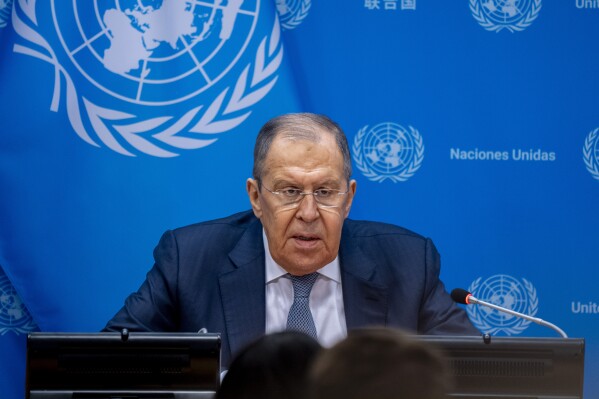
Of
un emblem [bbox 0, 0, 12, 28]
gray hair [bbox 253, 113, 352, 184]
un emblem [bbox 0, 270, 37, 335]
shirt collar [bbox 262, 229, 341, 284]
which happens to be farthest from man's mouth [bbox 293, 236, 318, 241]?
un emblem [bbox 0, 0, 12, 28]

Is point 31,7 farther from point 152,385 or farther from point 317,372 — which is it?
point 317,372

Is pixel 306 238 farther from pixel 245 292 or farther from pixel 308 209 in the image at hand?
pixel 245 292

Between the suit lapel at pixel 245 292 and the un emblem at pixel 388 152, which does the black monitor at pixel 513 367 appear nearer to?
the suit lapel at pixel 245 292

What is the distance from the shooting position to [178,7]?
4.17 metres

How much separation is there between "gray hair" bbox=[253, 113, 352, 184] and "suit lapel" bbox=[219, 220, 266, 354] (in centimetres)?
28

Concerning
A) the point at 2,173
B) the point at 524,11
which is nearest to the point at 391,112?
the point at 524,11

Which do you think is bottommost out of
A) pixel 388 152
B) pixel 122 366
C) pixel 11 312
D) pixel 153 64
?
pixel 11 312

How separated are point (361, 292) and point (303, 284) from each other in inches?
8.0

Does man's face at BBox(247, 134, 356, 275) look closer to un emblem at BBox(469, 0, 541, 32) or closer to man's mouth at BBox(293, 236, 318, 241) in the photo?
man's mouth at BBox(293, 236, 318, 241)

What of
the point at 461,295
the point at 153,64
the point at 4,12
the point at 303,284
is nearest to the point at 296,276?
the point at 303,284

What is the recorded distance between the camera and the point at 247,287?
325cm

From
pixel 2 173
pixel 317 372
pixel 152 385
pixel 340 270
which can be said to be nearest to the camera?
pixel 317 372

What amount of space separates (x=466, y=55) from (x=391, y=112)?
43cm

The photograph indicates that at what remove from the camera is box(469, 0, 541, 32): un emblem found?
14.1 ft
